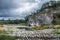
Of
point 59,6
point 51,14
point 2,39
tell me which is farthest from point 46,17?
point 2,39

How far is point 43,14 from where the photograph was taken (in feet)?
351

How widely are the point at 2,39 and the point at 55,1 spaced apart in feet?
306

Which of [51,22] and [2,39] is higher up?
[2,39]

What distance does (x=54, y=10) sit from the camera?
109250 millimetres

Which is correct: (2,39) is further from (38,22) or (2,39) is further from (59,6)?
(59,6)

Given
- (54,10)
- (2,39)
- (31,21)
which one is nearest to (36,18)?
(31,21)

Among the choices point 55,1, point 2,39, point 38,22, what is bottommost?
point 38,22

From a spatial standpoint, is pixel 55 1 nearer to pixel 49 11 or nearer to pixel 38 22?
pixel 49 11

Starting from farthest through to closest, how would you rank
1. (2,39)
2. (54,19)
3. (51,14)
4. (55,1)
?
(55,1) < (51,14) < (54,19) < (2,39)

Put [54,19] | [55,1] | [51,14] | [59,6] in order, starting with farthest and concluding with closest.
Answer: [55,1] → [59,6] → [51,14] → [54,19]

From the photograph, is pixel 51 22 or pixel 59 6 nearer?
pixel 51 22

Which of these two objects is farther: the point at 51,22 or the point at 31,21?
the point at 31,21

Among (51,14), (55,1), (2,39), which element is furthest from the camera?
(55,1)

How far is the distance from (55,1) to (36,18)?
18505 mm
